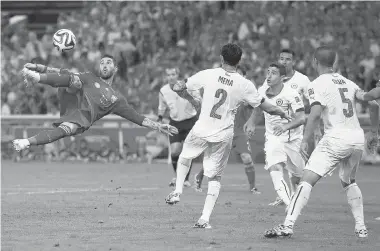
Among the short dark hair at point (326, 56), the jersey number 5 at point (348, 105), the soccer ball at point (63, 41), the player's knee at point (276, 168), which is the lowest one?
the player's knee at point (276, 168)

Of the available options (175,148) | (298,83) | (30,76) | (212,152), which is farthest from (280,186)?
(175,148)

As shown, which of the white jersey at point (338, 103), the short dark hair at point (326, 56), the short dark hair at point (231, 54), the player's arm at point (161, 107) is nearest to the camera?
the white jersey at point (338, 103)

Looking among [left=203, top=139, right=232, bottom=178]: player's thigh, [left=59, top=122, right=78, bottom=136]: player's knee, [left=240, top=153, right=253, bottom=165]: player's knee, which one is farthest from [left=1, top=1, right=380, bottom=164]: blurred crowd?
[left=203, top=139, right=232, bottom=178]: player's thigh

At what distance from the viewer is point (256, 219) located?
12.3 metres

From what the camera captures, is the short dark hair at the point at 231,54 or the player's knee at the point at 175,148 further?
the player's knee at the point at 175,148

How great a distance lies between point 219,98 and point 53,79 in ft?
8.93

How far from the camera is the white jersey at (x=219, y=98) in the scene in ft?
36.7

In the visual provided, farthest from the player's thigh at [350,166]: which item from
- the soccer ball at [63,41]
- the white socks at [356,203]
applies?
the soccer ball at [63,41]

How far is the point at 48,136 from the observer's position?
12.8m

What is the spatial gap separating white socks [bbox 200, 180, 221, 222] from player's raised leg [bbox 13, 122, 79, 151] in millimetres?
2757

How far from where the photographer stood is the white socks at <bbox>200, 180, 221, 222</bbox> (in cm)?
1120

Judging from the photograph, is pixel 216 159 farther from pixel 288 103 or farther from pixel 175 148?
pixel 175 148

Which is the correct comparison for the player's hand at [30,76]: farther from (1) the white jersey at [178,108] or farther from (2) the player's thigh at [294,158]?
(1) the white jersey at [178,108]

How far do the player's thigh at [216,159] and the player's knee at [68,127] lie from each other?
258 centimetres
